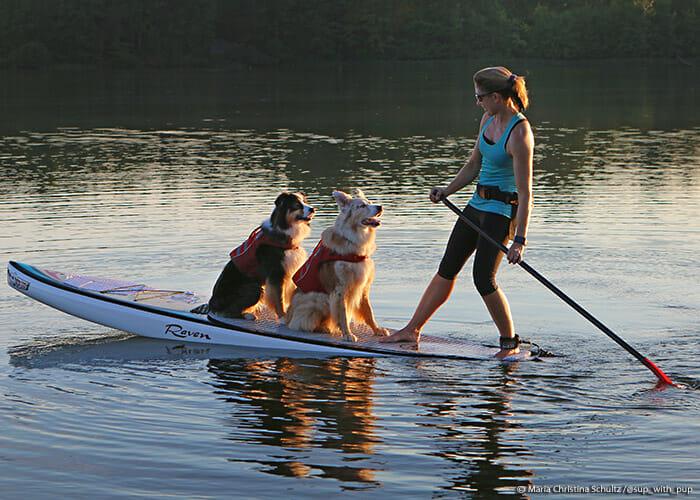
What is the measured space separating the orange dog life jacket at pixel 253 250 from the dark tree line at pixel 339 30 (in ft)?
216

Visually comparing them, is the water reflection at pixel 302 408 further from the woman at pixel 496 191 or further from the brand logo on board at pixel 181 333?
the woman at pixel 496 191

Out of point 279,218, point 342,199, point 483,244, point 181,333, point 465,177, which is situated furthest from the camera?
Result: point 181,333

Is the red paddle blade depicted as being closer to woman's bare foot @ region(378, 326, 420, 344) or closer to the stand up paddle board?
the stand up paddle board

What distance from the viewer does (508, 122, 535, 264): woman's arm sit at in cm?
799

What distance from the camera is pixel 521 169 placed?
8.00 meters

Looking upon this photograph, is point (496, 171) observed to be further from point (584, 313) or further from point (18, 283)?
point (18, 283)

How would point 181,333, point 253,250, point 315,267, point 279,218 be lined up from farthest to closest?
point 181,333 < point 253,250 < point 279,218 < point 315,267

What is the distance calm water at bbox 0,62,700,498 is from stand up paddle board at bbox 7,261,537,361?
0.14 metres

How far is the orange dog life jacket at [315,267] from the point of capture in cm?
887

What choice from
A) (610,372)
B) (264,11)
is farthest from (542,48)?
(610,372)

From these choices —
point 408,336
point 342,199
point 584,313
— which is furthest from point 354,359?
point 584,313

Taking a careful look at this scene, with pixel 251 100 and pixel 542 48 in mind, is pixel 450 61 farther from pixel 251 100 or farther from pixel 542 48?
pixel 251 100

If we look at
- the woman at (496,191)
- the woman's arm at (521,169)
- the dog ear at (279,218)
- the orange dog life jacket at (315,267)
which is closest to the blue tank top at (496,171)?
the woman at (496,191)

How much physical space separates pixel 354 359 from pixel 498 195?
1.66m
